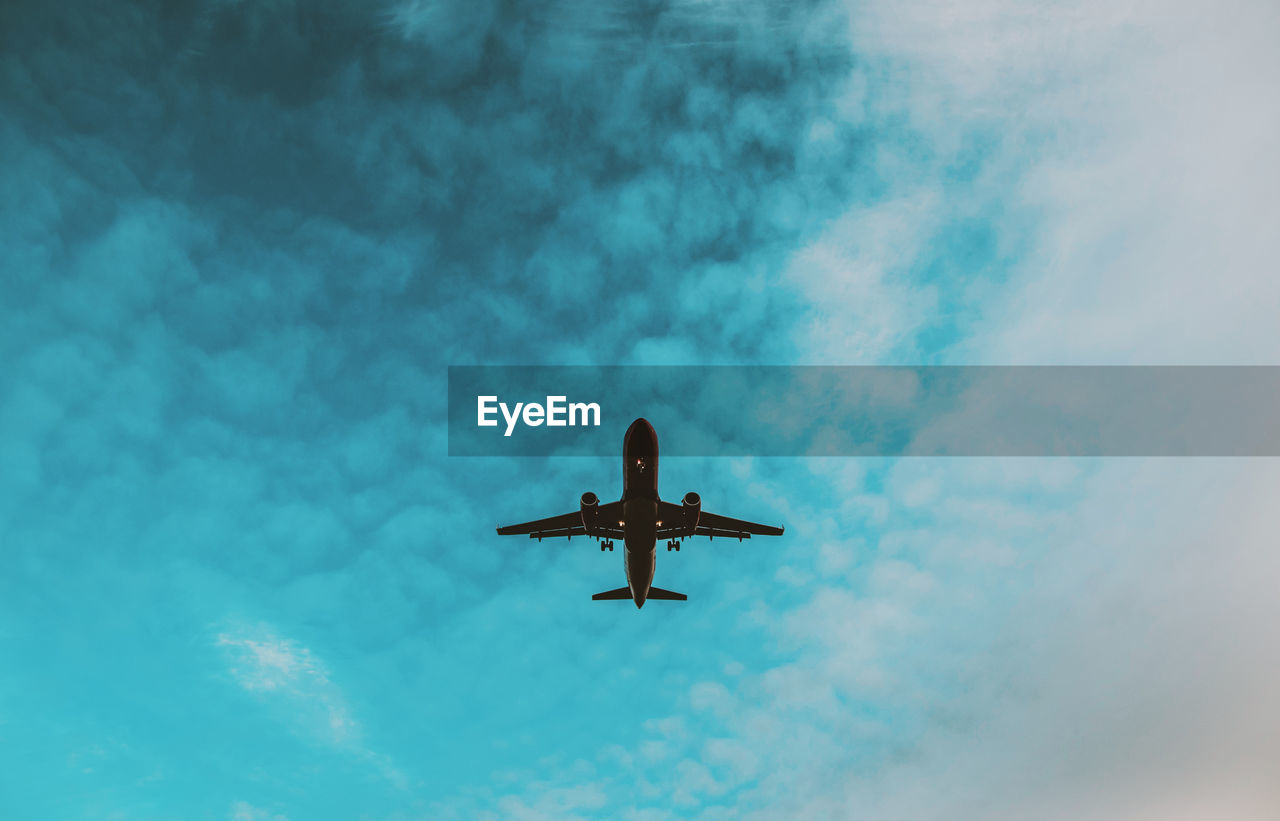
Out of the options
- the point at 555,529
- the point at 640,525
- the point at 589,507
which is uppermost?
the point at 555,529

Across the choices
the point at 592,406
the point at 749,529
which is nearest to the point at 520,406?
the point at 592,406

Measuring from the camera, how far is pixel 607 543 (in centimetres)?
5306

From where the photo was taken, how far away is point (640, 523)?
44.0 m

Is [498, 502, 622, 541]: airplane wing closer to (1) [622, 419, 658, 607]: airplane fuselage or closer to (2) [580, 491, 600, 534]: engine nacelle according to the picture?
(1) [622, 419, 658, 607]: airplane fuselage

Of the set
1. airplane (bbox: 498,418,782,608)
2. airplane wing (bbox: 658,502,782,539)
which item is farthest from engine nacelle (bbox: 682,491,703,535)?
airplane wing (bbox: 658,502,782,539)

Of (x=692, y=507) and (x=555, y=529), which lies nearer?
(x=692, y=507)

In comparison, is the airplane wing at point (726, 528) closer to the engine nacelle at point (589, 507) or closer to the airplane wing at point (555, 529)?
the airplane wing at point (555, 529)

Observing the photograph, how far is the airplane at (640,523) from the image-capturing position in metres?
42.1

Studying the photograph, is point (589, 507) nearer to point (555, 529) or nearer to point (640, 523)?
point (640, 523)

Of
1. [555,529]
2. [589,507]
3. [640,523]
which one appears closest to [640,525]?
[640,523]

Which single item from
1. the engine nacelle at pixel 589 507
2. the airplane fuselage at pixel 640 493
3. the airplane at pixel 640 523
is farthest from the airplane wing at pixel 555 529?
the engine nacelle at pixel 589 507

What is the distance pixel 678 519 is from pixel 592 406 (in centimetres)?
1088

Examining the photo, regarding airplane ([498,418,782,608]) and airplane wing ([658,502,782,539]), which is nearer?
airplane ([498,418,782,608])

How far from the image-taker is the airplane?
4206 centimetres
